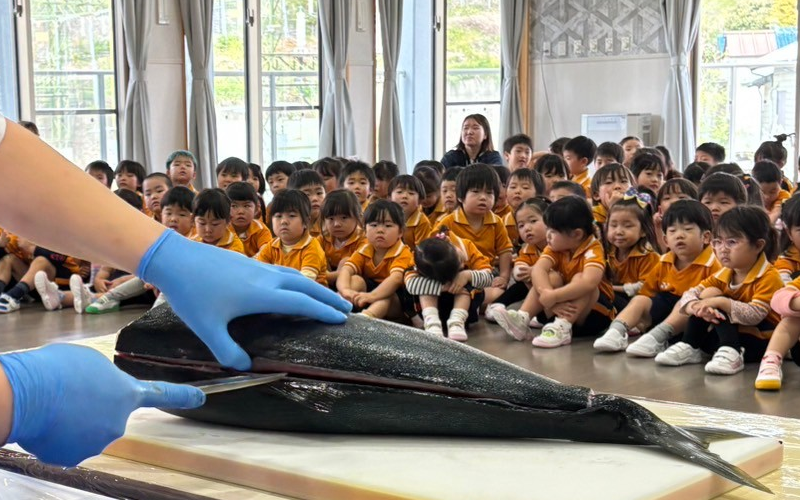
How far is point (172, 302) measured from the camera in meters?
2.09

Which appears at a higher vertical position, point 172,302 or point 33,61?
point 33,61

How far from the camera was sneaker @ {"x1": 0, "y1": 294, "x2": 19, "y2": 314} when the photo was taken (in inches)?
252

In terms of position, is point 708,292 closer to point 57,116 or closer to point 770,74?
point 57,116

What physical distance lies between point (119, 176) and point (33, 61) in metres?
2.33

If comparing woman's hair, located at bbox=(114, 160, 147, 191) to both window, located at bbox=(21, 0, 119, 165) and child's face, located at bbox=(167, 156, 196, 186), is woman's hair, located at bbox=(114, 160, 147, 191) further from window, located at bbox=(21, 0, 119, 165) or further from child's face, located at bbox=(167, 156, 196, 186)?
window, located at bbox=(21, 0, 119, 165)

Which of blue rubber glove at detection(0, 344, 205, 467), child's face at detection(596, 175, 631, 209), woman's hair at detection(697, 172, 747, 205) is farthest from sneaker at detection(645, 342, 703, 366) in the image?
blue rubber glove at detection(0, 344, 205, 467)

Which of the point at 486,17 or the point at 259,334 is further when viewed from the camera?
the point at 486,17

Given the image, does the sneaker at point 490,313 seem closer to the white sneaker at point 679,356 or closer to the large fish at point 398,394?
the white sneaker at point 679,356

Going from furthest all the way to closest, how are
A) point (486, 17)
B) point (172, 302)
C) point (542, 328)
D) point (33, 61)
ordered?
point (486, 17), point (33, 61), point (542, 328), point (172, 302)

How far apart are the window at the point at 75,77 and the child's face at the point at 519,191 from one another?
4969 millimetres

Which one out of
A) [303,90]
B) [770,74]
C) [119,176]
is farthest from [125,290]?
[770,74]

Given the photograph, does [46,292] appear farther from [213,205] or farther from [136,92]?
[136,92]

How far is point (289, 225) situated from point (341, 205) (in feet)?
1.22

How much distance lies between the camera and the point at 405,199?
6.69m
